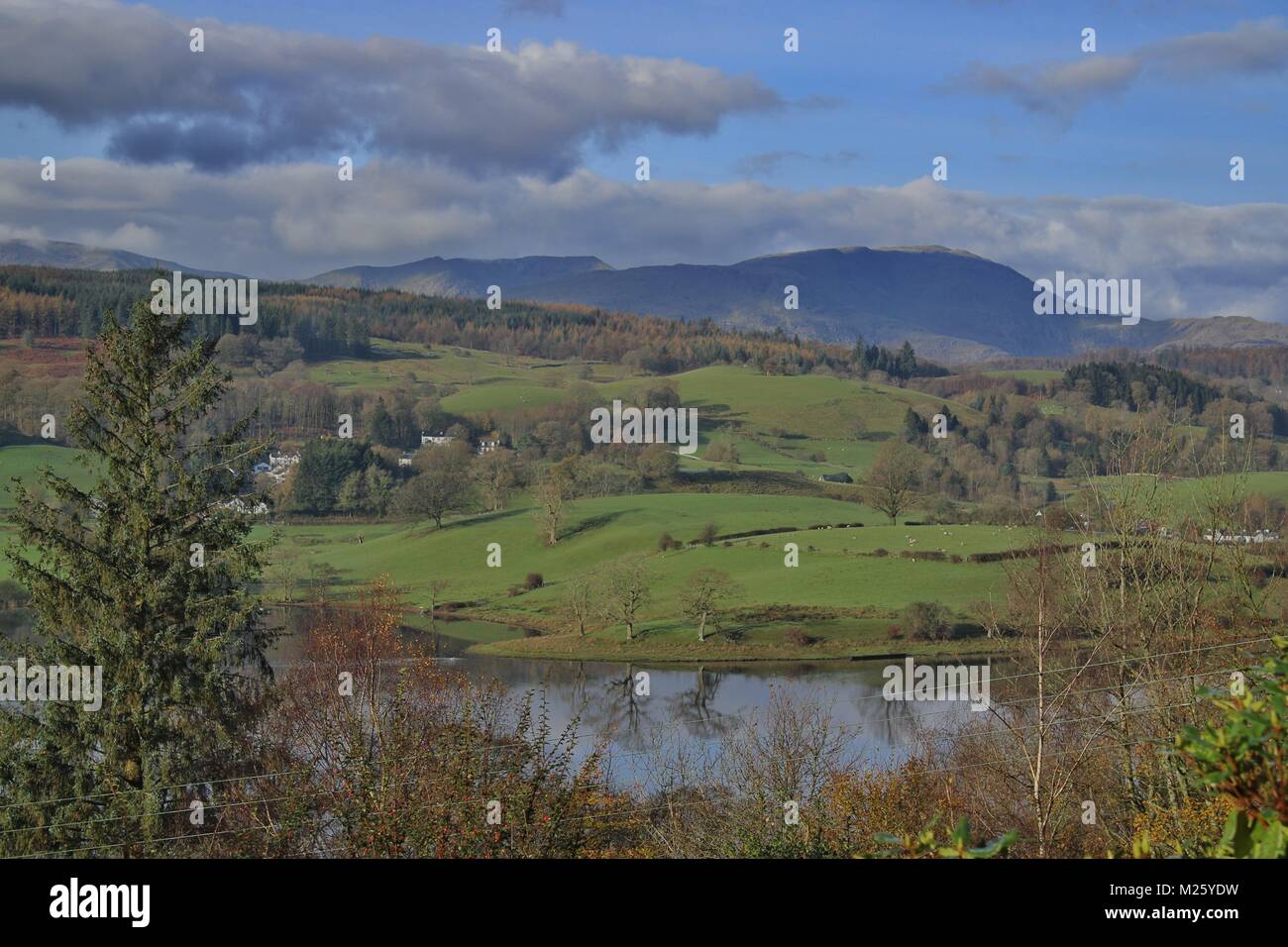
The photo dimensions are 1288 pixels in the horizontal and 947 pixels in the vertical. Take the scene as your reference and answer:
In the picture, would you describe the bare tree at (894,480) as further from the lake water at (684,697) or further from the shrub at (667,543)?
the lake water at (684,697)

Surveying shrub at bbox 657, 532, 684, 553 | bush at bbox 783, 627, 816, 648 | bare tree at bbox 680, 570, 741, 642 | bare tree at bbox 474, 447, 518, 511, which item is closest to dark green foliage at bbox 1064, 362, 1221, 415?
shrub at bbox 657, 532, 684, 553

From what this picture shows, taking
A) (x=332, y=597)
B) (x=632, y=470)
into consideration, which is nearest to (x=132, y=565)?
(x=332, y=597)

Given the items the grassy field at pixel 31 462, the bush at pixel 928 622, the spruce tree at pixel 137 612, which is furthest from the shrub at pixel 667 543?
the spruce tree at pixel 137 612

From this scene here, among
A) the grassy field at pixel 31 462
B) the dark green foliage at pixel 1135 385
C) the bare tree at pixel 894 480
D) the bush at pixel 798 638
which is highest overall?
the dark green foliage at pixel 1135 385

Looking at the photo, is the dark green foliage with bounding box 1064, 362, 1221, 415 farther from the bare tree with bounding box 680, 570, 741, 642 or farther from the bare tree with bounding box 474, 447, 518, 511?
the bare tree with bounding box 680, 570, 741, 642
